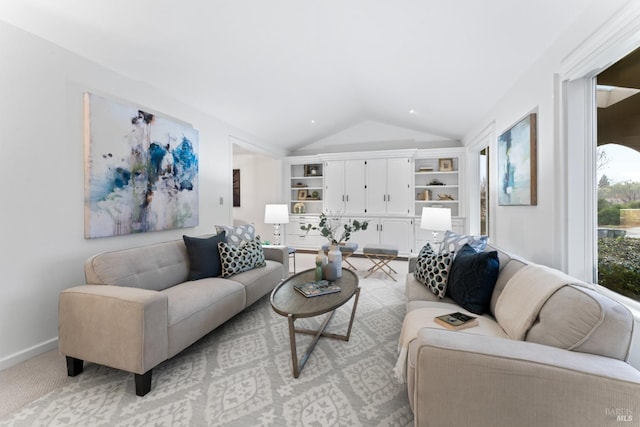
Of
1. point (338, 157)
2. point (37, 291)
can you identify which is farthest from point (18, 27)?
point (338, 157)

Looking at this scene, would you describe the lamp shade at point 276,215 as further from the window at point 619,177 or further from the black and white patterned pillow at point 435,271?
the window at point 619,177

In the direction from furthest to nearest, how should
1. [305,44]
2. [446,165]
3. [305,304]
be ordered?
[446,165], [305,44], [305,304]

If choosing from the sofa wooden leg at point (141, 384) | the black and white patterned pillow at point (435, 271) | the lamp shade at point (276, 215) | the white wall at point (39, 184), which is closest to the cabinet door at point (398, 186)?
the lamp shade at point (276, 215)

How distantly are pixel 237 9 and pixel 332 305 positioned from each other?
2.40 meters

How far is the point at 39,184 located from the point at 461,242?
3.48 meters

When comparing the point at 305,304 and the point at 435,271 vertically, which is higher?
the point at 435,271

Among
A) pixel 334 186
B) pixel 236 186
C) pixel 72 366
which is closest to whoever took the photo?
pixel 72 366

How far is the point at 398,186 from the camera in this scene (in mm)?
5375

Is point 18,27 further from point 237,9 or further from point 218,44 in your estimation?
point 237,9

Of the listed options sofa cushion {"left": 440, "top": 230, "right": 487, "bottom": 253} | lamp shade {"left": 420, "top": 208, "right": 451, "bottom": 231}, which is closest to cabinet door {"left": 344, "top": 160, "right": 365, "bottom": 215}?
lamp shade {"left": 420, "top": 208, "right": 451, "bottom": 231}

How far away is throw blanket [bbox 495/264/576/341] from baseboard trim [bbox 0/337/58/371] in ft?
10.5

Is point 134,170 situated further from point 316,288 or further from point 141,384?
point 316,288

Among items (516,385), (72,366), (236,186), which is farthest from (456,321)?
(236,186)

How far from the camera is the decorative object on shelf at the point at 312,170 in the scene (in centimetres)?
615
